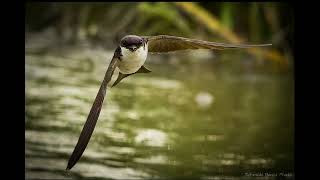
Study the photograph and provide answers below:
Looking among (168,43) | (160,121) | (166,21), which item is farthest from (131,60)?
(166,21)

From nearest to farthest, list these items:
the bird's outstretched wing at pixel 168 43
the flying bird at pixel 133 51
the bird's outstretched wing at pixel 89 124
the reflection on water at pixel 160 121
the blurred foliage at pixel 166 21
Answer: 1. the bird's outstretched wing at pixel 89 124
2. the flying bird at pixel 133 51
3. the bird's outstretched wing at pixel 168 43
4. the reflection on water at pixel 160 121
5. the blurred foliage at pixel 166 21

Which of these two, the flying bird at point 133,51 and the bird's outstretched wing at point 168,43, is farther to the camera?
the bird's outstretched wing at point 168,43

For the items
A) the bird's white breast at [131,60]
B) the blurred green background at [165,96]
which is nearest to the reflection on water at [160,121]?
the blurred green background at [165,96]

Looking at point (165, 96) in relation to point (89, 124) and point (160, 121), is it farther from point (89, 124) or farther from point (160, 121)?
point (89, 124)

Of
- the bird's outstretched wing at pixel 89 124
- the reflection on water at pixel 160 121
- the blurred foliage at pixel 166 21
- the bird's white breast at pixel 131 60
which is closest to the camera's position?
the bird's outstretched wing at pixel 89 124

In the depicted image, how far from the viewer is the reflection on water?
311 cm

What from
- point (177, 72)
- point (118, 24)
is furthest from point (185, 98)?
point (118, 24)

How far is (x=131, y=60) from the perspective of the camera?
1699 millimetres

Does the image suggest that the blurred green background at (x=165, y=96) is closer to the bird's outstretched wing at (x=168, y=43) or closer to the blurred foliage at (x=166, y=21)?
the blurred foliage at (x=166, y=21)

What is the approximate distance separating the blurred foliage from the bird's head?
2816 mm

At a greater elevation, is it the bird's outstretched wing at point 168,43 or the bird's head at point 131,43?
the bird's outstretched wing at point 168,43

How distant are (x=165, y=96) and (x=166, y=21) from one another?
722 millimetres

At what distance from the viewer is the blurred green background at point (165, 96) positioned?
3160 millimetres
